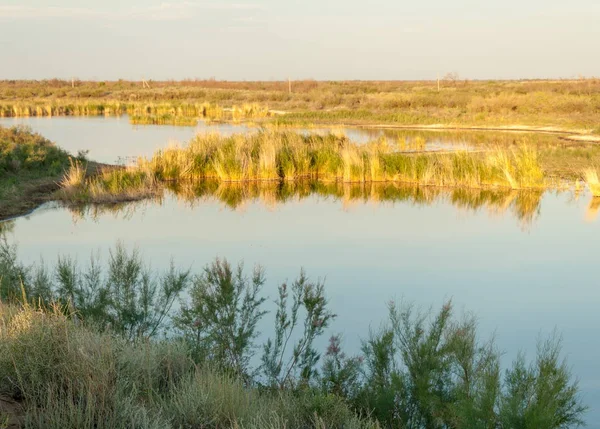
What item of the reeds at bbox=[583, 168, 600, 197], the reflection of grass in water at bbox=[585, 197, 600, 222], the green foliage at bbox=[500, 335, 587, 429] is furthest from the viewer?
the reeds at bbox=[583, 168, 600, 197]

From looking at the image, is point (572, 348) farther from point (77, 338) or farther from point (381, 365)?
point (77, 338)

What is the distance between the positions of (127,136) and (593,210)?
838 inches

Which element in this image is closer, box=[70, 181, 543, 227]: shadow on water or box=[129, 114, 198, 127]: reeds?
box=[70, 181, 543, 227]: shadow on water

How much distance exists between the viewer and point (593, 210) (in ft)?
54.6

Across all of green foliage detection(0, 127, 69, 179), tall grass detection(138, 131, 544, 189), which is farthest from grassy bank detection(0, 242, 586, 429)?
tall grass detection(138, 131, 544, 189)

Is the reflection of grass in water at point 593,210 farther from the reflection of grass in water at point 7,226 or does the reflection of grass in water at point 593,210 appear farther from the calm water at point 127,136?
the reflection of grass in water at point 7,226

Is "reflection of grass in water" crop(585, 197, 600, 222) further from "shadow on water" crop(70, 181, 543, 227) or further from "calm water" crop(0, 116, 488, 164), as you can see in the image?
"calm water" crop(0, 116, 488, 164)

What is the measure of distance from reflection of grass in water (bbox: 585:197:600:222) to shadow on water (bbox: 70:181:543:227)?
1020 mm

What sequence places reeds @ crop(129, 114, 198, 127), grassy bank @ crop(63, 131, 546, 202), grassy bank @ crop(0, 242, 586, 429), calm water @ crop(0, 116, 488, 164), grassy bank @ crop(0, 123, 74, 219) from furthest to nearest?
1. reeds @ crop(129, 114, 198, 127)
2. calm water @ crop(0, 116, 488, 164)
3. grassy bank @ crop(63, 131, 546, 202)
4. grassy bank @ crop(0, 123, 74, 219)
5. grassy bank @ crop(0, 242, 586, 429)

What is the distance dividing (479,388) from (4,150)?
53.7ft

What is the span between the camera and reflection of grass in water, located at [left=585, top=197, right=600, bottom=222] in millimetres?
15898

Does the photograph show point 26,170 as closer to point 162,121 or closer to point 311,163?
point 311,163

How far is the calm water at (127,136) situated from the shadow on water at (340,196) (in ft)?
10.1

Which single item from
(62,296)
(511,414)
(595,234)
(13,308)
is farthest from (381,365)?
(595,234)
